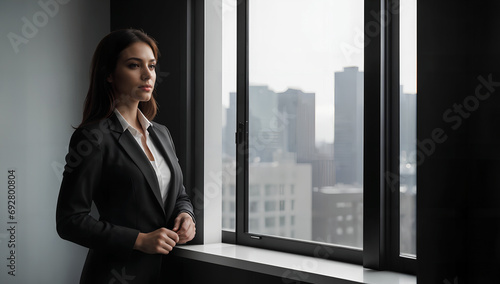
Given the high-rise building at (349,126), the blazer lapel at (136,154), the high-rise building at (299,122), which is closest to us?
the blazer lapel at (136,154)

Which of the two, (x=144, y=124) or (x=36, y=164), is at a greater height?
(x=144, y=124)

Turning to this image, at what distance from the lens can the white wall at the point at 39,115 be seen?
2328 millimetres

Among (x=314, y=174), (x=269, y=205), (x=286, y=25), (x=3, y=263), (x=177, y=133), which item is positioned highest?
(x=286, y=25)

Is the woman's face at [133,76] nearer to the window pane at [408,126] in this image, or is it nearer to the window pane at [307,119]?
the window pane at [307,119]

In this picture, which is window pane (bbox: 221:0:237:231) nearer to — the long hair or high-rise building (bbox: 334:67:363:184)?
high-rise building (bbox: 334:67:363:184)

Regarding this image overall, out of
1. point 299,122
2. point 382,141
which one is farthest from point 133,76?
point 382,141

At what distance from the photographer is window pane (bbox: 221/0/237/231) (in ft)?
8.38

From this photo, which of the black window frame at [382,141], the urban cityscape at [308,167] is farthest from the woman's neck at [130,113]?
the black window frame at [382,141]

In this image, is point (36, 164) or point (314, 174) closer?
point (314, 174)

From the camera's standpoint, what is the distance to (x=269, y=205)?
2.42 m
